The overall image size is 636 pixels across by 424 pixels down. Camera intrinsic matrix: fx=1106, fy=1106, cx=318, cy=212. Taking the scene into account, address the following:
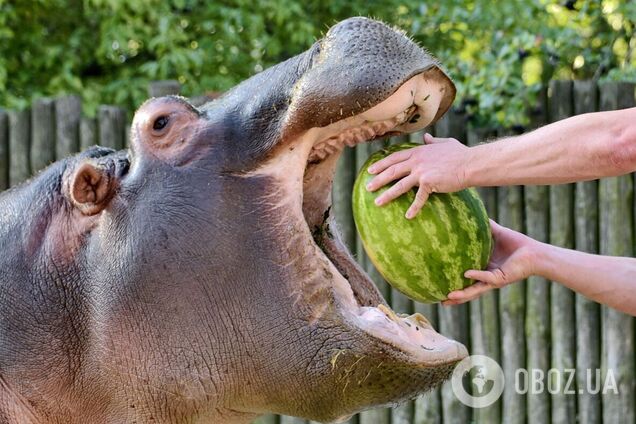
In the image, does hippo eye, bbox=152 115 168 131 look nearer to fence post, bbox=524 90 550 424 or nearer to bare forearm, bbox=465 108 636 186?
bare forearm, bbox=465 108 636 186

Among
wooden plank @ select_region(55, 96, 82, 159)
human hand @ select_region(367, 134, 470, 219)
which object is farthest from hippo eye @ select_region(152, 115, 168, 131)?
wooden plank @ select_region(55, 96, 82, 159)

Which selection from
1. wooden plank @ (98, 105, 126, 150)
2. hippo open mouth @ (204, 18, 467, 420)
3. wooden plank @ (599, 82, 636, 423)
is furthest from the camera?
wooden plank @ (98, 105, 126, 150)

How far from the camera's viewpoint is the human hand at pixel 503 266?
2996 millimetres

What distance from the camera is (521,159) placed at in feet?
9.30

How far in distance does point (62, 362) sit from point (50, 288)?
182mm

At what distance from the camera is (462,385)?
6.23 m

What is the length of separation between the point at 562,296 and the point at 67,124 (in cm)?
304

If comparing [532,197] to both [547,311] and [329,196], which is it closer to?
[547,311]

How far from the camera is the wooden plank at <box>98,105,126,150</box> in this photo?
651cm

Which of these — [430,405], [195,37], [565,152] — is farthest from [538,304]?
[195,37]

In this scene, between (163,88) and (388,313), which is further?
(163,88)

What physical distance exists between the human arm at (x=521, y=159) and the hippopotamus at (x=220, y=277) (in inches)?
4.9

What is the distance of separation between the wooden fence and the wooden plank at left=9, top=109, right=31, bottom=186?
898mm

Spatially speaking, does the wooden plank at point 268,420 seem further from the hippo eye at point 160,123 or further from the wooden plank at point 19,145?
the hippo eye at point 160,123
